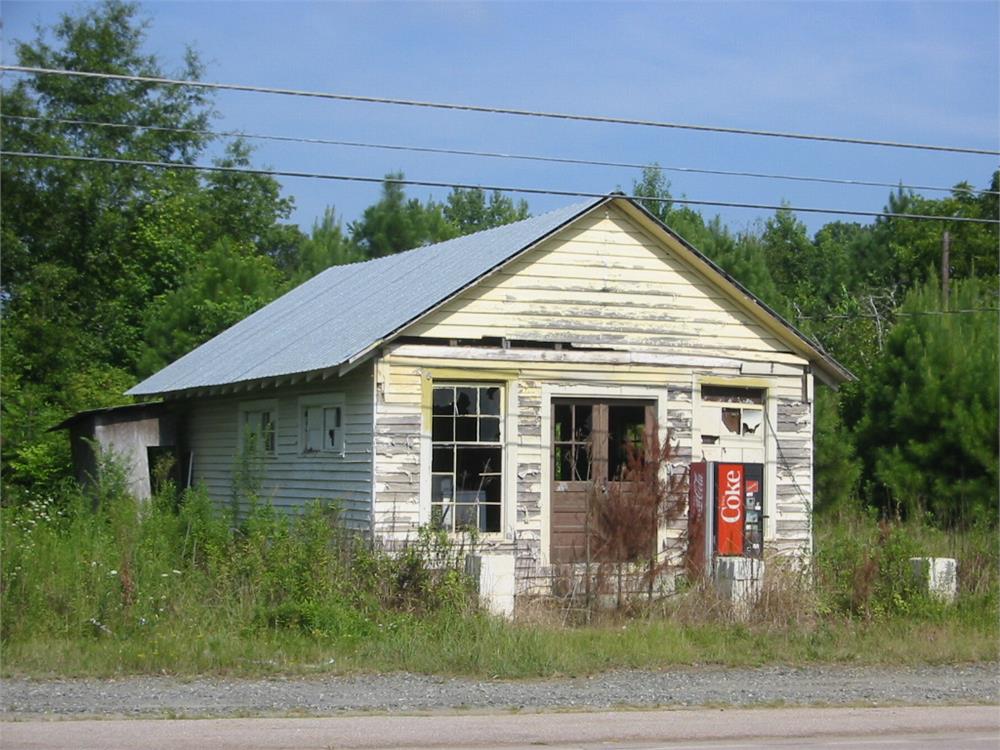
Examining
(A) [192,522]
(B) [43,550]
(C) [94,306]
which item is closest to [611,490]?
(A) [192,522]

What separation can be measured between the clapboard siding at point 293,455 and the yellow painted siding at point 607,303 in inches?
56.4

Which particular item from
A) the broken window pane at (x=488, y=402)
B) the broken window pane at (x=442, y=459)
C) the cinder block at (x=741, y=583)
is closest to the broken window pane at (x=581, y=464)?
the broken window pane at (x=488, y=402)

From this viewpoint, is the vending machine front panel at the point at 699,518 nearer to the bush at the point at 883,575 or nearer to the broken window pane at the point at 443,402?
the bush at the point at 883,575

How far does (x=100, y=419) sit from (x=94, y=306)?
2187 cm

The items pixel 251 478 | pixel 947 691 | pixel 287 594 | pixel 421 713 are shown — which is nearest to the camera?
pixel 421 713

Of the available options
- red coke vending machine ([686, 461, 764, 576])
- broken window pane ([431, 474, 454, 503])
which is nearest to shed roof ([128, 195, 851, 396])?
broken window pane ([431, 474, 454, 503])

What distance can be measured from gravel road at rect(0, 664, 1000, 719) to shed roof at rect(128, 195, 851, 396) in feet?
16.0

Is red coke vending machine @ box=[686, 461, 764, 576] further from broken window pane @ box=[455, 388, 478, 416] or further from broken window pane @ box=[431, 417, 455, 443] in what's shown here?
broken window pane @ box=[431, 417, 455, 443]

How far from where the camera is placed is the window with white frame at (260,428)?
63.9ft

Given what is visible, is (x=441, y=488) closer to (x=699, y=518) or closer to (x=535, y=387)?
(x=535, y=387)

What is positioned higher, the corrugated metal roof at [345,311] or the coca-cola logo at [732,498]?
the corrugated metal roof at [345,311]

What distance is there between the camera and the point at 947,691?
41.6 feet

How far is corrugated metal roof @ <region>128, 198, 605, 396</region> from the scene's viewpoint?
1711 centimetres

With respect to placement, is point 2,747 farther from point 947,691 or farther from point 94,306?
point 94,306
